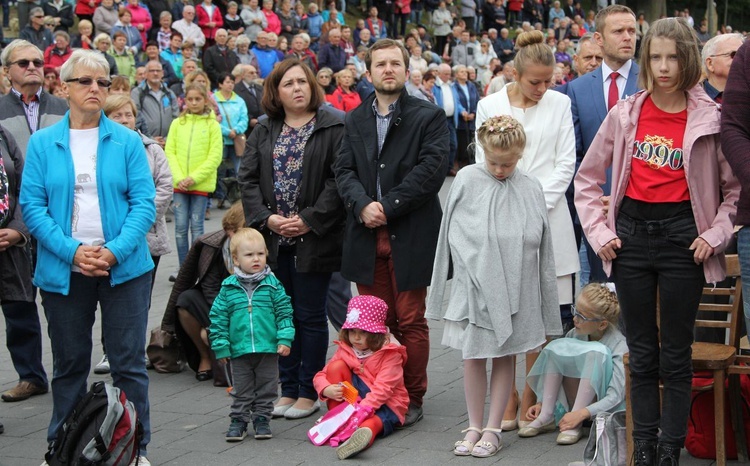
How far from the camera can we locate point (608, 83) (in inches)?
256

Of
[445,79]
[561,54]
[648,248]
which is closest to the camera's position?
[648,248]

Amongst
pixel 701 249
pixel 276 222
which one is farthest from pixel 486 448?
pixel 276 222

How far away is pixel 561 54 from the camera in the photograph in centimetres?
2675

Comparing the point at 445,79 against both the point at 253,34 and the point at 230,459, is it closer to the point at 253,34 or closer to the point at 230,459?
the point at 253,34

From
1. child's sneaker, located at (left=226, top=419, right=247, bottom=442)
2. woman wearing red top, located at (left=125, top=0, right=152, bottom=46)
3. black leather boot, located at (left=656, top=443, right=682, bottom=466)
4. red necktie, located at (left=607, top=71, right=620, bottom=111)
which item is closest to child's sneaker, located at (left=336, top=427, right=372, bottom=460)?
child's sneaker, located at (left=226, top=419, right=247, bottom=442)

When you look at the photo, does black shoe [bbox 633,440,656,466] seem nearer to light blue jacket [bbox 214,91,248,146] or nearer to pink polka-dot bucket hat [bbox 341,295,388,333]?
pink polka-dot bucket hat [bbox 341,295,388,333]

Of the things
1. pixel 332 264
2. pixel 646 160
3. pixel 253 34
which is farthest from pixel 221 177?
pixel 646 160

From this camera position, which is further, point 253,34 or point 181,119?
point 253,34

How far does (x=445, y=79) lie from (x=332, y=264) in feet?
53.2

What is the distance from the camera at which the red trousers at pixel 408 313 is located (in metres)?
6.17

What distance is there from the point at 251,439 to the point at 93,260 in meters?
1.47

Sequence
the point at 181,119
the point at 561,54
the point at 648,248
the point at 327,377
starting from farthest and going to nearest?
the point at 561,54
the point at 181,119
the point at 327,377
the point at 648,248

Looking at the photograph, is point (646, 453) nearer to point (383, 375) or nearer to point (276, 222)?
point (383, 375)

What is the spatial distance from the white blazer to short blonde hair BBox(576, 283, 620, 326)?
200 millimetres
